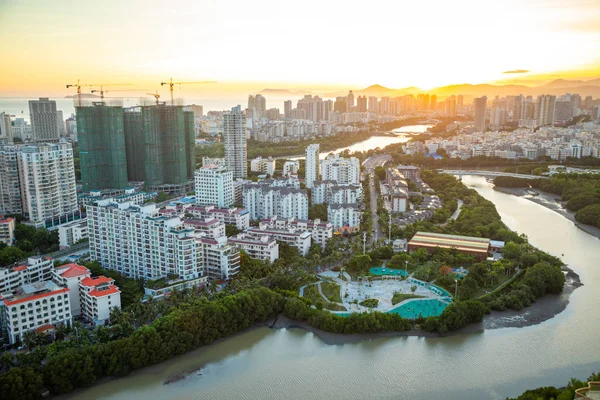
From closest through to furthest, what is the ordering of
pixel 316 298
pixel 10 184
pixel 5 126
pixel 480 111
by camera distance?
pixel 316 298 < pixel 10 184 < pixel 5 126 < pixel 480 111

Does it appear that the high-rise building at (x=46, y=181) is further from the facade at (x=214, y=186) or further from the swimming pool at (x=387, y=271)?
the swimming pool at (x=387, y=271)

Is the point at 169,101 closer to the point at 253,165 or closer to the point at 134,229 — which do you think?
the point at 253,165

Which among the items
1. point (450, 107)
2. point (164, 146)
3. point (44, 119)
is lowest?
point (164, 146)

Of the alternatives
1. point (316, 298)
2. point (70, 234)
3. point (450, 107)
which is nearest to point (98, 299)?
point (316, 298)

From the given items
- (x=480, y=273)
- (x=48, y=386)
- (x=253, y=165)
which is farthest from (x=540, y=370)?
(x=253, y=165)

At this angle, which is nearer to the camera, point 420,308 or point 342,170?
point 420,308

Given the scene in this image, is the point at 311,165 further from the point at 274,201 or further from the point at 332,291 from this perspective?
the point at 332,291

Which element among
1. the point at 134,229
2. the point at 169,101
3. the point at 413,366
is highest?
the point at 169,101
